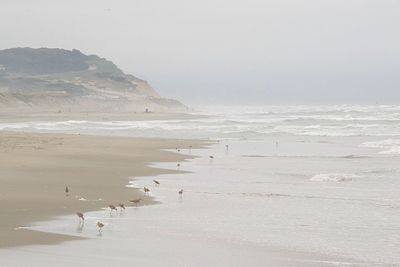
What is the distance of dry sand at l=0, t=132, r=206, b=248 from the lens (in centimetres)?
1227

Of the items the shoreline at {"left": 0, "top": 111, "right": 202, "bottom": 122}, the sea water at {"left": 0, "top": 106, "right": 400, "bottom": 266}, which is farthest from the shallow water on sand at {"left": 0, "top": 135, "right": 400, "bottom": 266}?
the shoreline at {"left": 0, "top": 111, "right": 202, "bottom": 122}

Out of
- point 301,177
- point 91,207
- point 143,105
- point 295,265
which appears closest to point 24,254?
point 295,265

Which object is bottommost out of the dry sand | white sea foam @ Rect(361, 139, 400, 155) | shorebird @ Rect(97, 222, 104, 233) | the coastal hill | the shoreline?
shorebird @ Rect(97, 222, 104, 233)

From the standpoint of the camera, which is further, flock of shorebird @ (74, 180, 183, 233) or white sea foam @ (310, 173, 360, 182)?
white sea foam @ (310, 173, 360, 182)

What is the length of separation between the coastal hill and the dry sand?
208 feet

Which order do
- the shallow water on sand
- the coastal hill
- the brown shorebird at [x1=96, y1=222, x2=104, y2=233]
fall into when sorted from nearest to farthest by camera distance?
the shallow water on sand, the brown shorebird at [x1=96, y1=222, x2=104, y2=233], the coastal hill

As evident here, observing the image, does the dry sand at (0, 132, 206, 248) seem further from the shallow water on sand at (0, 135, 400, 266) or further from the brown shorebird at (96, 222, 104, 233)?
the brown shorebird at (96, 222, 104, 233)

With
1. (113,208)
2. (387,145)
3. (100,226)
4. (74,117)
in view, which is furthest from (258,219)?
(74,117)

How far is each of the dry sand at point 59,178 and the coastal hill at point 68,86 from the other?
63.3 m

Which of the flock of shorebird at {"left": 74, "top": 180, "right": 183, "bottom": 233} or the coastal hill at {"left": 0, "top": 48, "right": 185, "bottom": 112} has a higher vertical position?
the coastal hill at {"left": 0, "top": 48, "right": 185, "bottom": 112}

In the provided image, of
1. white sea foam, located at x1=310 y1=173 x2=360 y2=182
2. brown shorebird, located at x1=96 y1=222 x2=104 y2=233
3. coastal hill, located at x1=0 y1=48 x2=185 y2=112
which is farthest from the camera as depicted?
coastal hill, located at x1=0 y1=48 x2=185 y2=112

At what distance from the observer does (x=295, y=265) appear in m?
9.43

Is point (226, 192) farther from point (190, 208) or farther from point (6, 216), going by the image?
point (6, 216)

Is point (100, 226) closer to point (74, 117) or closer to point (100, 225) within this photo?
point (100, 225)
